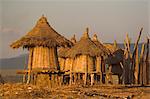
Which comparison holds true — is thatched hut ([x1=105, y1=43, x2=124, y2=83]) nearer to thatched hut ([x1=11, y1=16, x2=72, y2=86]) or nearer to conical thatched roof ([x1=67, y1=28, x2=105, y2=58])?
conical thatched roof ([x1=67, y1=28, x2=105, y2=58])

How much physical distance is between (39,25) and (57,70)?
262 cm

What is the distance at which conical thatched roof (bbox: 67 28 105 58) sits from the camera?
76.1ft

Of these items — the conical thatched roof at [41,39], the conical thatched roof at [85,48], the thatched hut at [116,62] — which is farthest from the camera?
the thatched hut at [116,62]

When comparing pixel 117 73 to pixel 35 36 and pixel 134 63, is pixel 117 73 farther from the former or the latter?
pixel 35 36

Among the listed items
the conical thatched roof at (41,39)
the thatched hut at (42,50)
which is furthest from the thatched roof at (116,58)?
the conical thatched roof at (41,39)

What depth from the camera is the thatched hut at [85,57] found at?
23.3 m

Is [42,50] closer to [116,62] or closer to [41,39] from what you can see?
[41,39]

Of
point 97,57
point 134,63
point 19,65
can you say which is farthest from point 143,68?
point 19,65

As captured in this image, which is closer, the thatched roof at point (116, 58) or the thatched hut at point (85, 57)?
the thatched hut at point (85, 57)

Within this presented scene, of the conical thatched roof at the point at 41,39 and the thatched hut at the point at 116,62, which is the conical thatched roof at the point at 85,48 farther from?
the thatched hut at the point at 116,62

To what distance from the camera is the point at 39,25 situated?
20953 millimetres

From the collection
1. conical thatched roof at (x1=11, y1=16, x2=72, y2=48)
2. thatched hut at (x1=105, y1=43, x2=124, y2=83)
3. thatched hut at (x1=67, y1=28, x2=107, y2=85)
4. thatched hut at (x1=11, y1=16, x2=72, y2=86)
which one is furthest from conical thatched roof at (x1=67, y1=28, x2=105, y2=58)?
thatched hut at (x1=105, y1=43, x2=124, y2=83)

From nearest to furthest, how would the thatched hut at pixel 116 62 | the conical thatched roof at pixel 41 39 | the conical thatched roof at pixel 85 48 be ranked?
the conical thatched roof at pixel 41 39 < the conical thatched roof at pixel 85 48 < the thatched hut at pixel 116 62

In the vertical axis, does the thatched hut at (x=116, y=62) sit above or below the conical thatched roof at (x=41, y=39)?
below
